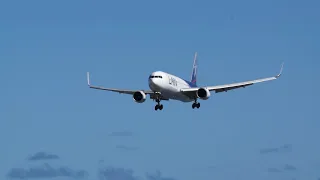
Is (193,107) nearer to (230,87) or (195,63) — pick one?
(230,87)

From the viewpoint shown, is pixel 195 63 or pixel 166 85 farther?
pixel 195 63

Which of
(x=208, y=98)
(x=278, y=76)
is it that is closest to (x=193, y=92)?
(x=208, y=98)

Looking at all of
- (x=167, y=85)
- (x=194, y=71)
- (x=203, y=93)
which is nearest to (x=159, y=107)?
(x=203, y=93)

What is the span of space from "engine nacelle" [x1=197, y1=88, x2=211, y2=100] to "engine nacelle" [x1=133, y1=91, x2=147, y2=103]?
8.70 metres

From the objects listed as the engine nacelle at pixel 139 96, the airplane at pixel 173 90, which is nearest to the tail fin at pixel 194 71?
the airplane at pixel 173 90

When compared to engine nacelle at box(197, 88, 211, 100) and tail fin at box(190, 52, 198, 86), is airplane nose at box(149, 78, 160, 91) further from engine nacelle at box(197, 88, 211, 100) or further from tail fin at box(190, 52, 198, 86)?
tail fin at box(190, 52, 198, 86)

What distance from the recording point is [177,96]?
5753 inches

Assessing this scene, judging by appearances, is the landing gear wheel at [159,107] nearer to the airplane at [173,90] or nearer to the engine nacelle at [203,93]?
the airplane at [173,90]

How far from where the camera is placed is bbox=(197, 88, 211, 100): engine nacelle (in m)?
148

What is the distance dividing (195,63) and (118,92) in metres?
30.8

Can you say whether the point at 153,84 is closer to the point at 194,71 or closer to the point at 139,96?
the point at 139,96

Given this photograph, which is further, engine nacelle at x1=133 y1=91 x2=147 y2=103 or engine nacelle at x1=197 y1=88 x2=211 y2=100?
engine nacelle at x1=197 y1=88 x2=211 y2=100

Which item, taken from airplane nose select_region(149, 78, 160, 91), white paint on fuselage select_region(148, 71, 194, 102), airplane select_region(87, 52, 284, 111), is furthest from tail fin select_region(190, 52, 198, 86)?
airplane nose select_region(149, 78, 160, 91)

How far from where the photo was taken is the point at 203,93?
147875mm
